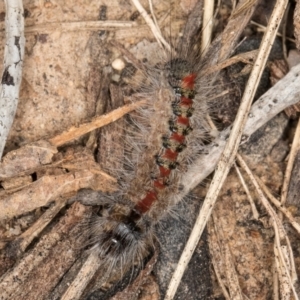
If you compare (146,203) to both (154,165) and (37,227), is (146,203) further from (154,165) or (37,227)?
(37,227)

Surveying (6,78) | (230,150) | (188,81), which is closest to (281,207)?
(230,150)

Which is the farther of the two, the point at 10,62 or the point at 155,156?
the point at 155,156

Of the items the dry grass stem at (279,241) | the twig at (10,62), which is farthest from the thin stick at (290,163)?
the twig at (10,62)

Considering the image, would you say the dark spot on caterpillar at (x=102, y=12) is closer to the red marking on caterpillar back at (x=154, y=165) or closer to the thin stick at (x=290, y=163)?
the red marking on caterpillar back at (x=154, y=165)

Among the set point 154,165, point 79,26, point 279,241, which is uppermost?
point 79,26

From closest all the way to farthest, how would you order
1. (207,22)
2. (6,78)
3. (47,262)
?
(6,78)
(47,262)
(207,22)

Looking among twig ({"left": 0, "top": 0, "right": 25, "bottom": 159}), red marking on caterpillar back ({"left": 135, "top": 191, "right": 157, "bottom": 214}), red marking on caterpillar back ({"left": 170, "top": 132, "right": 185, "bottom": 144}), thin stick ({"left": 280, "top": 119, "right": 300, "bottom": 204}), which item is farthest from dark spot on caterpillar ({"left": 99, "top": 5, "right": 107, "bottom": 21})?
thin stick ({"left": 280, "top": 119, "right": 300, "bottom": 204})

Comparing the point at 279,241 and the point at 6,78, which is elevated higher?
the point at 6,78
